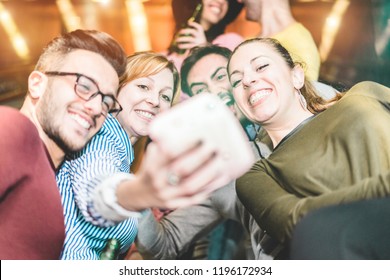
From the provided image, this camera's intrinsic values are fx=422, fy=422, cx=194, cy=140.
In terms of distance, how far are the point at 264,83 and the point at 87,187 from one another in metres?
0.60

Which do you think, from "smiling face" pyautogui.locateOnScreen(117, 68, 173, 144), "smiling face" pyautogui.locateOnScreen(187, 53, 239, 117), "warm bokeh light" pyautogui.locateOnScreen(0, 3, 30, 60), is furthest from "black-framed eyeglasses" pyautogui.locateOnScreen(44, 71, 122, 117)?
"smiling face" pyautogui.locateOnScreen(187, 53, 239, 117)

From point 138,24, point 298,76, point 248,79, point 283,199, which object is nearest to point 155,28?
point 138,24

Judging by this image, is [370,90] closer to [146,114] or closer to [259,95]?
[259,95]

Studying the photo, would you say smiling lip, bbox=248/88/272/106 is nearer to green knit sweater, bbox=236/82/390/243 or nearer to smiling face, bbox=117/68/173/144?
green knit sweater, bbox=236/82/390/243

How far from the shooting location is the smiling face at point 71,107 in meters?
1.15

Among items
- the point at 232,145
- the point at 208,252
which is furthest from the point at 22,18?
the point at 208,252

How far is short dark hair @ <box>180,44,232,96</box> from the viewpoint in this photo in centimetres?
142

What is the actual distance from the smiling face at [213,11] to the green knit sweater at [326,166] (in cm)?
48

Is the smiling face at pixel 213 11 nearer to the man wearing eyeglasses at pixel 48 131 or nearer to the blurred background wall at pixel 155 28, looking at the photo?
the blurred background wall at pixel 155 28

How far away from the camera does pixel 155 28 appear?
4.74 feet

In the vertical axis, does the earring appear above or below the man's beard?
below

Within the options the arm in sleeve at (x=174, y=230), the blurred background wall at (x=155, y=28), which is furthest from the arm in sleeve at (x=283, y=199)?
the blurred background wall at (x=155, y=28)

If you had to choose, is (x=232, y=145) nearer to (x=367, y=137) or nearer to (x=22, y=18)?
(x=367, y=137)

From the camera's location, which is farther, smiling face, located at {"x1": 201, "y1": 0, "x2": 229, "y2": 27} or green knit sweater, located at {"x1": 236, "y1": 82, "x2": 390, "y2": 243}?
smiling face, located at {"x1": 201, "y1": 0, "x2": 229, "y2": 27}
